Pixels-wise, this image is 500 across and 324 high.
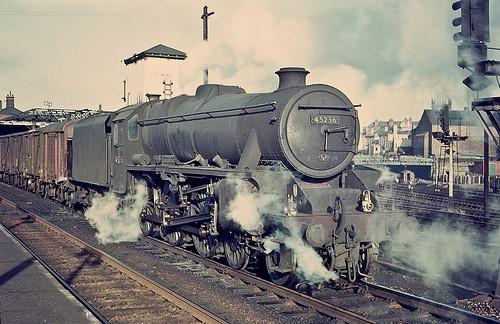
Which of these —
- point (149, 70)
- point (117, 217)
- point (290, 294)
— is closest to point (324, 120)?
point (290, 294)

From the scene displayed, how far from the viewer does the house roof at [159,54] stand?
44.0 meters

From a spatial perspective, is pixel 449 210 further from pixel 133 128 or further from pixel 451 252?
pixel 133 128

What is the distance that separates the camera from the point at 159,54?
146 feet

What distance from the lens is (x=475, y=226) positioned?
1478cm

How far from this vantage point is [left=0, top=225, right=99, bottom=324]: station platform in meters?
6.61

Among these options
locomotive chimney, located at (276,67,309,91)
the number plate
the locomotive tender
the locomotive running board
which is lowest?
the locomotive running board

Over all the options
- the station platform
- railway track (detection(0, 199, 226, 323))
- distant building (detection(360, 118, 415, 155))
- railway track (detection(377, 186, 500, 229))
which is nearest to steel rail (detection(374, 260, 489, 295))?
railway track (detection(377, 186, 500, 229))

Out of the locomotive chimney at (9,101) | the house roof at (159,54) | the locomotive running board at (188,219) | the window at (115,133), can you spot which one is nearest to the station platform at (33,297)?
the locomotive running board at (188,219)

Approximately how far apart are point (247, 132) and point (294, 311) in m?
3.21

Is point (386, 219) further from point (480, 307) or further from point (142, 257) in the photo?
point (142, 257)

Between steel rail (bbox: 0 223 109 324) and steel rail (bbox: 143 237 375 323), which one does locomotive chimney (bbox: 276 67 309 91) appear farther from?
steel rail (bbox: 0 223 109 324)

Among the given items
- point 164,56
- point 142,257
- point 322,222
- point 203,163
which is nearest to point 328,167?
A: point 322,222

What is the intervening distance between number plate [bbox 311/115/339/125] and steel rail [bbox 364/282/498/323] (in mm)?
2719

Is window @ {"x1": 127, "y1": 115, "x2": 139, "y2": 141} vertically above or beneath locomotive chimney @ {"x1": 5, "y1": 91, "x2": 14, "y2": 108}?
beneath
